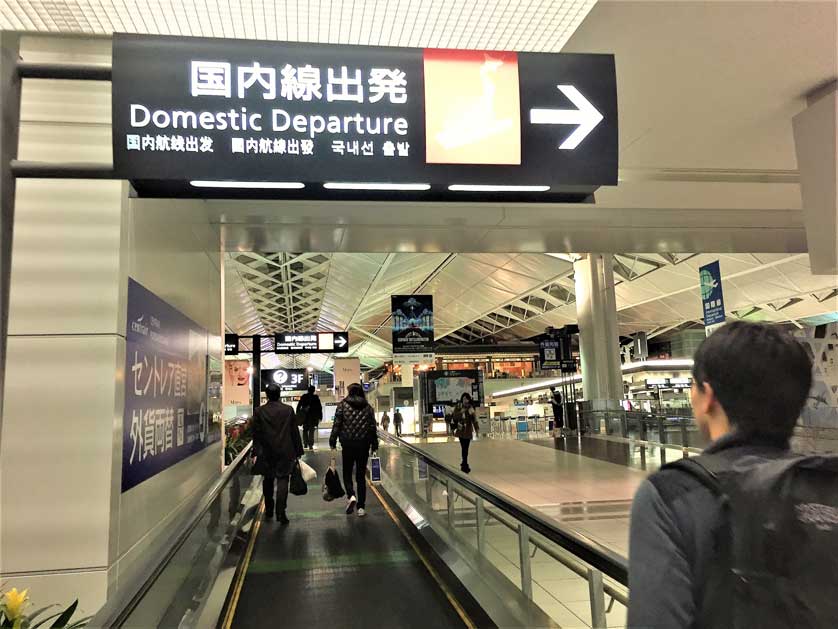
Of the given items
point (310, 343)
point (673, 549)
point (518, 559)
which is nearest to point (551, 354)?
point (310, 343)

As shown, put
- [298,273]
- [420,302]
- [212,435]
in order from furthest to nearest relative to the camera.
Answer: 1. [298,273]
2. [420,302]
3. [212,435]

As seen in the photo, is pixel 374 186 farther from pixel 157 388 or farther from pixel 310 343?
pixel 310 343

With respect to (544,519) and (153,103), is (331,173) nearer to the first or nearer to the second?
(153,103)

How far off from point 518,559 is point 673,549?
3477mm

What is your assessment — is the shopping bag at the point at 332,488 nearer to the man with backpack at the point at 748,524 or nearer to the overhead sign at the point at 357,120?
the overhead sign at the point at 357,120

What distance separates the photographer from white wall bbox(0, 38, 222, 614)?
3229mm

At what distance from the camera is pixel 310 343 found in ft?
66.4

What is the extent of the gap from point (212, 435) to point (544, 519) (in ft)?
14.3

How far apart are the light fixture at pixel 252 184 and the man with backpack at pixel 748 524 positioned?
7.25 ft

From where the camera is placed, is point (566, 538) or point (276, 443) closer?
point (566, 538)

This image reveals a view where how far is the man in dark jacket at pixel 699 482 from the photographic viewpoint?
1.06 metres

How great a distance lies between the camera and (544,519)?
3293 millimetres

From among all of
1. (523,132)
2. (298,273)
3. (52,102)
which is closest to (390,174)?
(523,132)

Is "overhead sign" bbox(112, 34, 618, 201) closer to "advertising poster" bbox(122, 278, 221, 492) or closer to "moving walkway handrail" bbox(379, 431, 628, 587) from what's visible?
"advertising poster" bbox(122, 278, 221, 492)
